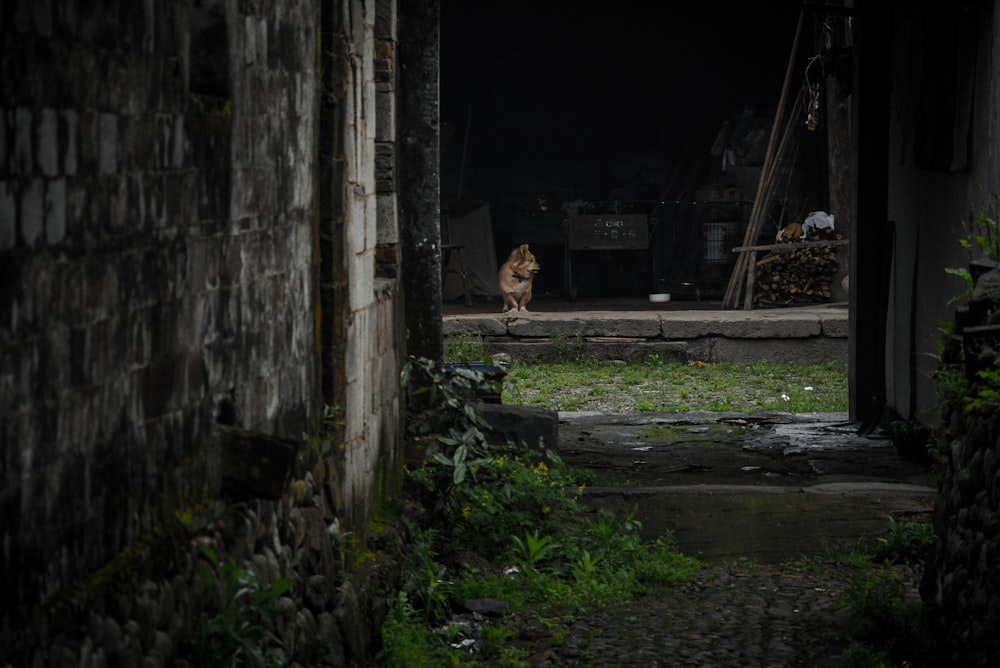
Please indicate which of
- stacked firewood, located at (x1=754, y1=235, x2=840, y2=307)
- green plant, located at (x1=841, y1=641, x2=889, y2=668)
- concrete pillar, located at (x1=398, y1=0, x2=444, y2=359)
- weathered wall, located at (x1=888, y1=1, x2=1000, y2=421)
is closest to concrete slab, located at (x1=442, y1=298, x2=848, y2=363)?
stacked firewood, located at (x1=754, y1=235, x2=840, y2=307)

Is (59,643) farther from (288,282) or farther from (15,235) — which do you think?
(288,282)

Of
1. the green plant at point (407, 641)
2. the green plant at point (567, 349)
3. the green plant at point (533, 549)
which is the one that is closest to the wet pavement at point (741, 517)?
the green plant at point (407, 641)

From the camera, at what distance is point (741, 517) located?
8125mm

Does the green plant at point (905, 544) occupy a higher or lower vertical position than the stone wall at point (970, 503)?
lower

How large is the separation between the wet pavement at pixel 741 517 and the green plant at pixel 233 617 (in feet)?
6.50

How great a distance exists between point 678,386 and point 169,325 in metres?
10.2

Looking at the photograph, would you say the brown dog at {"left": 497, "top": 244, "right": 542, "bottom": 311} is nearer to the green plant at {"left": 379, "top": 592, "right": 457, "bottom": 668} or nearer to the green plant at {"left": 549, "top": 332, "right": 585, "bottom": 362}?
the green plant at {"left": 549, "top": 332, "right": 585, "bottom": 362}

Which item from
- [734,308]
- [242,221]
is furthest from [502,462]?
[734,308]

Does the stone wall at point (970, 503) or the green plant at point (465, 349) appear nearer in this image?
the stone wall at point (970, 503)

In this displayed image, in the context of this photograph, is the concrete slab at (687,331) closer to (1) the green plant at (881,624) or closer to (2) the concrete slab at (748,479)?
(2) the concrete slab at (748,479)

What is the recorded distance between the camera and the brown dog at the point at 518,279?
16297 mm

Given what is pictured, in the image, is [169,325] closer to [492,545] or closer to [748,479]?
[492,545]

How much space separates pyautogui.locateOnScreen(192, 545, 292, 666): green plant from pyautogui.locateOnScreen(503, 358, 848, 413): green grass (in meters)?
7.46

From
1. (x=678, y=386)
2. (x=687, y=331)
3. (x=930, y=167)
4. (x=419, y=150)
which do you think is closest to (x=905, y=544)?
(x=930, y=167)
